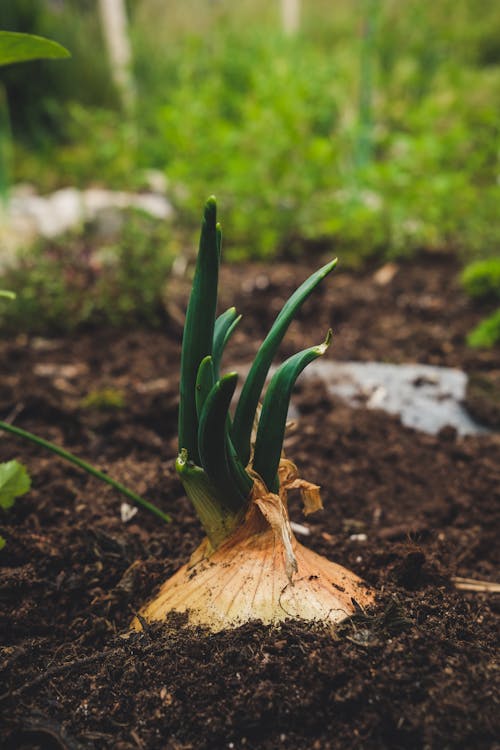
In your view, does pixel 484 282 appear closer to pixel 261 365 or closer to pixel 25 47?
pixel 261 365

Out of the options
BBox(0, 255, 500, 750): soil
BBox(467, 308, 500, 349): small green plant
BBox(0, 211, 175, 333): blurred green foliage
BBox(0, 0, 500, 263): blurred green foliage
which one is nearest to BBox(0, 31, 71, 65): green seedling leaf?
BBox(0, 255, 500, 750): soil

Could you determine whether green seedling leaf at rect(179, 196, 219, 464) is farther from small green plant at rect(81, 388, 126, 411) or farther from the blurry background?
the blurry background

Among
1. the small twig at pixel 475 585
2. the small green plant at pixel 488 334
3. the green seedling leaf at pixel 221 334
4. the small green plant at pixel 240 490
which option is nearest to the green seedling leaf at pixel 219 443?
the small green plant at pixel 240 490

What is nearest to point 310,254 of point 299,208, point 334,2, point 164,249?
point 299,208

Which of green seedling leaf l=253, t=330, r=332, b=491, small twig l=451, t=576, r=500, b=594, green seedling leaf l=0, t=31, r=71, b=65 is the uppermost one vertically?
green seedling leaf l=0, t=31, r=71, b=65

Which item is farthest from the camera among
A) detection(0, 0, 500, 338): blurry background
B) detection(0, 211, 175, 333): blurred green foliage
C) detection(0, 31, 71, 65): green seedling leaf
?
detection(0, 0, 500, 338): blurry background

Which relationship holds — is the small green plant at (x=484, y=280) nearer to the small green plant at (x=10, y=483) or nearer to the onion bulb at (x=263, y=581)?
Result: the onion bulb at (x=263, y=581)

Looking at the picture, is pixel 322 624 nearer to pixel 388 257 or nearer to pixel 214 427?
pixel 214 427
